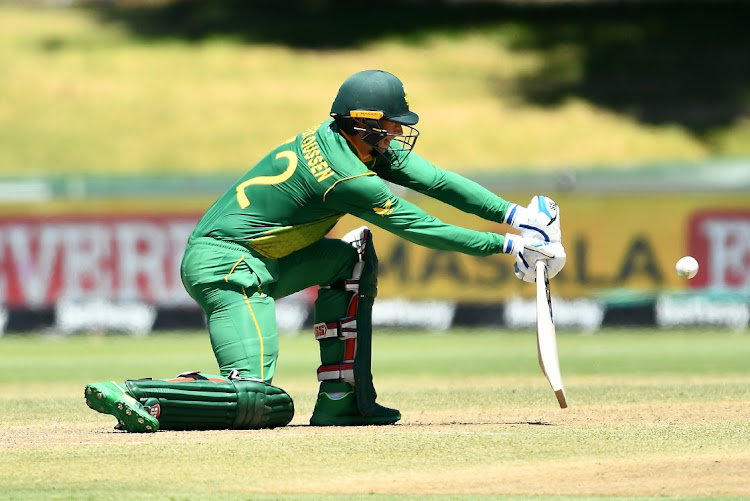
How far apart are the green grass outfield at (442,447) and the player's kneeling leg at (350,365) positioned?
0.26m

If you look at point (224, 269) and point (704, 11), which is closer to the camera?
point (224, 269)

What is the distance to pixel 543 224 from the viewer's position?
7.84 m

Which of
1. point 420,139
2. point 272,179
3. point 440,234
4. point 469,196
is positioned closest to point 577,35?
point 420,139

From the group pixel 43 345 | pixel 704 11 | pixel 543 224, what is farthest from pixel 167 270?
pixel 704 11

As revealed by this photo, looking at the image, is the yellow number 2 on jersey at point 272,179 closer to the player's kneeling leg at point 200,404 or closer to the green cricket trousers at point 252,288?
the green cricket trousers at point 252,288

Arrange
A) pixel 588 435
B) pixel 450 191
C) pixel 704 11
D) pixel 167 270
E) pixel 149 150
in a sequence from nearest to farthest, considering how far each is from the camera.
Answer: pixel 588 435 < pixel 450 191 < pixel 167 270 < pixel 149 150 < pixel 704 11

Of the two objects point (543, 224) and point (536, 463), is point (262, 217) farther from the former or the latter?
point (536, 463)

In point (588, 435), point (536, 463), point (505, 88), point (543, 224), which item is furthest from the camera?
point (505, 88)

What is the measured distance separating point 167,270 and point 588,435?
13185 mm

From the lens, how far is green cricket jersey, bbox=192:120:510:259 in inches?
304

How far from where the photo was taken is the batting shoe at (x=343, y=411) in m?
8.19

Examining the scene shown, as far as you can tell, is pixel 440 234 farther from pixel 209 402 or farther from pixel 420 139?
→ pixel 420 139

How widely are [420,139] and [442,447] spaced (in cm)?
2727

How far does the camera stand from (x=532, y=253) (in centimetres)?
783
